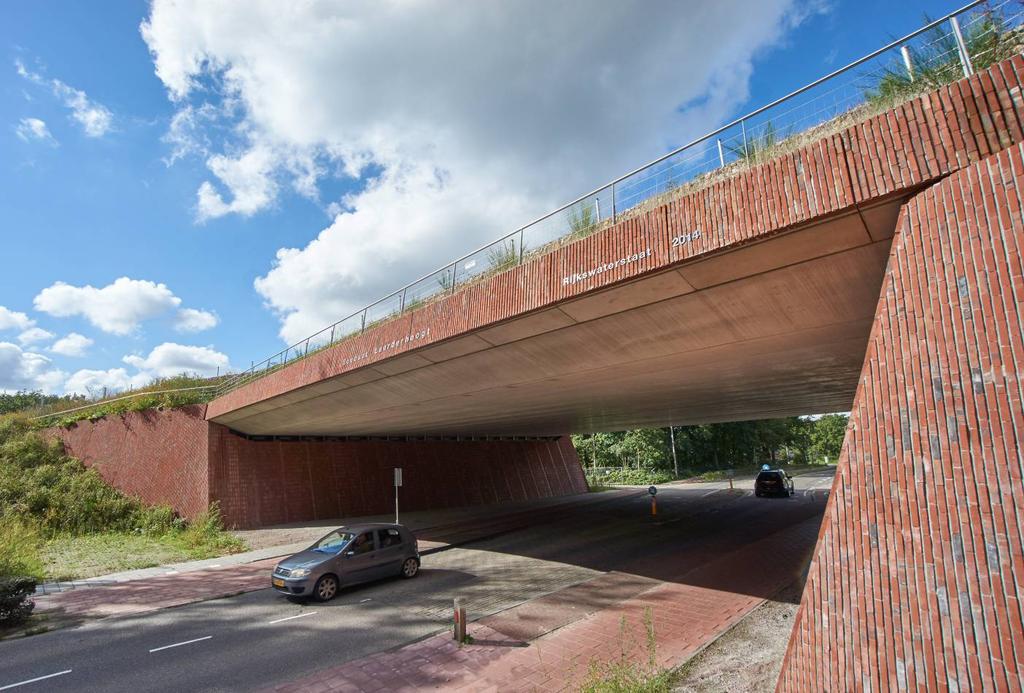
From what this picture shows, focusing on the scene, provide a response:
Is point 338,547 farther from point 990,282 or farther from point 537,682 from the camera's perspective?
point 990,282

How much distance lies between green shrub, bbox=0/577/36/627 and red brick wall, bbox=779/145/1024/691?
12.8 meters

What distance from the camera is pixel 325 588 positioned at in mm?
10586

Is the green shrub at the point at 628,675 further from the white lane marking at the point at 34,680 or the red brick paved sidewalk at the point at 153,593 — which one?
the red brick paved sidewalk at the point at 153,593

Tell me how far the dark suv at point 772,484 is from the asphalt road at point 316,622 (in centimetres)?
1194

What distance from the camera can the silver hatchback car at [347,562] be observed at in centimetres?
1045

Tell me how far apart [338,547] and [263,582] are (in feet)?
10.1

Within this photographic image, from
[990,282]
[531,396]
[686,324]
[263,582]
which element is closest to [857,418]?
[990,282]

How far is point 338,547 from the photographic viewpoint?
11.3 meters

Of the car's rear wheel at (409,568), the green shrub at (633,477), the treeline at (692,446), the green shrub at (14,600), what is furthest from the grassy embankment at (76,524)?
the treeline at (692,446)

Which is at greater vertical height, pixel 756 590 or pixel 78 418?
pixel 78 418

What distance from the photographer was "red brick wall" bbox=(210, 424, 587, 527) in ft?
73.0

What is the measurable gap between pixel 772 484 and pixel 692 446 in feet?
91.7

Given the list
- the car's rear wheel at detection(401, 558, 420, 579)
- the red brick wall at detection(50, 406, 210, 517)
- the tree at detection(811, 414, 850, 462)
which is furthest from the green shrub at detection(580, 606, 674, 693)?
the tree at detection(811, 414, 850, 462)

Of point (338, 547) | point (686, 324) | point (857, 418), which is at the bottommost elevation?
point (338, 547)
